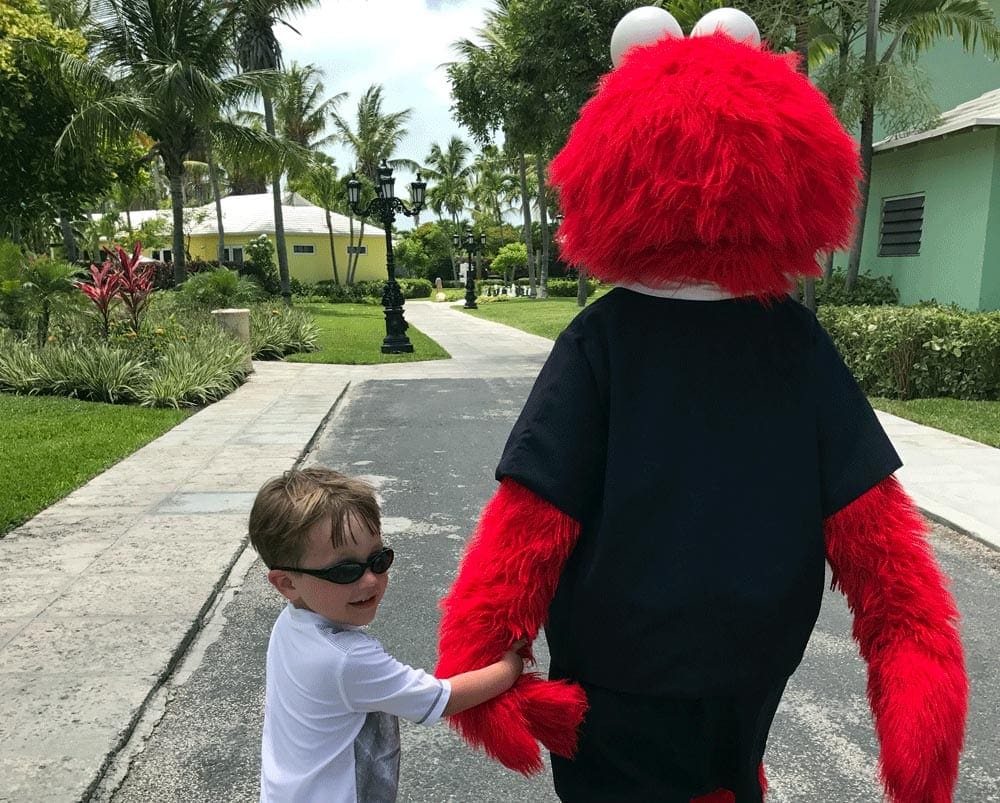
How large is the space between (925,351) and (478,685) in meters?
10.0

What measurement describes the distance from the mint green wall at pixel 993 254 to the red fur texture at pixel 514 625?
38.1ft

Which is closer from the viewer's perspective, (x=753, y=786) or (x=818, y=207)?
(x=818, y=207)

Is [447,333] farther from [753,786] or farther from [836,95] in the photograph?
[753,786]

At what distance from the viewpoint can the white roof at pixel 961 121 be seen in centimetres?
1053

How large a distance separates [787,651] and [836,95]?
39.6 ft

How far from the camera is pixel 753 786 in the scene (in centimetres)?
159

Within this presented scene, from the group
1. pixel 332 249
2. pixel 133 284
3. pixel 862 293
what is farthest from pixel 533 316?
pixel 332 249

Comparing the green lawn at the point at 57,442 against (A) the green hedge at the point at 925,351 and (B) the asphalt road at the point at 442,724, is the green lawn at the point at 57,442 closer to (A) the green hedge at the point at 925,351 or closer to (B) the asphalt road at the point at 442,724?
(B) the asphalt road at the point at 442,724

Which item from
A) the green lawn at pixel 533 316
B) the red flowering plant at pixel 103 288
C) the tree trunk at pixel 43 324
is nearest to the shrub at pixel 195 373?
the red flowering plant at pixel 103 288

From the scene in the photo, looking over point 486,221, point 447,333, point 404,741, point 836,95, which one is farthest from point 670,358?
point 486,221

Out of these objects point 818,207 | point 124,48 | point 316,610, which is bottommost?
point 316,610

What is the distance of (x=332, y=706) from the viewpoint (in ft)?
4.74

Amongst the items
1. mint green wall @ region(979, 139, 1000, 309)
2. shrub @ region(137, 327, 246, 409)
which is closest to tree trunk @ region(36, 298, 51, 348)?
shrub @ region(137, 327, 246, 409)

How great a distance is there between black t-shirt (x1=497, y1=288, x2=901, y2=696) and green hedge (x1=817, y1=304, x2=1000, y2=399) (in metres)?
8.72
